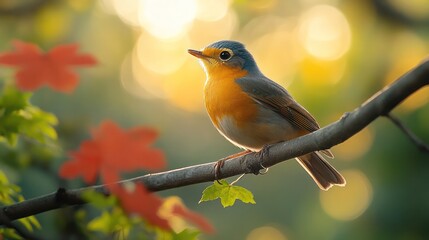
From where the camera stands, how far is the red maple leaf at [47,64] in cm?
174

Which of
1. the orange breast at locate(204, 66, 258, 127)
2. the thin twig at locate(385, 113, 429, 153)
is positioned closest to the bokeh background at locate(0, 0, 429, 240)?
the orange breast at locate(204, 66, 258, 127)

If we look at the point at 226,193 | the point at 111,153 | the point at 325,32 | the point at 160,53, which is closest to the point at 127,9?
the point at 160,53

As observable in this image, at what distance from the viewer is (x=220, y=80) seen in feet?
11.4

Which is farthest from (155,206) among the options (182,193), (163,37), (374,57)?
(163,37)

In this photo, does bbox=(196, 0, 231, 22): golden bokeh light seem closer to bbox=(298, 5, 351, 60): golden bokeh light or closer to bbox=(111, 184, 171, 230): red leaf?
bbox=(298, 5, 351, 60): golden bokeh light

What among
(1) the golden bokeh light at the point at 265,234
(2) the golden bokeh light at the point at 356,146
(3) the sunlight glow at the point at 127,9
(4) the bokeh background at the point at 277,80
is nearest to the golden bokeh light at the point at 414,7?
(4) the bokeh background at the point at 277,80

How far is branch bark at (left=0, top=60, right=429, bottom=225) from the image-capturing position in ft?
4.60

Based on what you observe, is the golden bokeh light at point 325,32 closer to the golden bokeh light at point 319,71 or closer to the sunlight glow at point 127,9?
the golden bokeh light at point 319,71

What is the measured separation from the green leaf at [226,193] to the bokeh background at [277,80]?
85cm

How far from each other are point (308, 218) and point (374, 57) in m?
2.23

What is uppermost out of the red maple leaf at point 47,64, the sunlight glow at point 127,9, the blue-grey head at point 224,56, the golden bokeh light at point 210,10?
the sunlight glow at point 127,9

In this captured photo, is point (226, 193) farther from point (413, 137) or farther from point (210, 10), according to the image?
point (210, 10)

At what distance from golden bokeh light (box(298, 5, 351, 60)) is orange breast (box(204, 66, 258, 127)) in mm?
3900

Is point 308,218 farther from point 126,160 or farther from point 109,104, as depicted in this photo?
point 126,160
